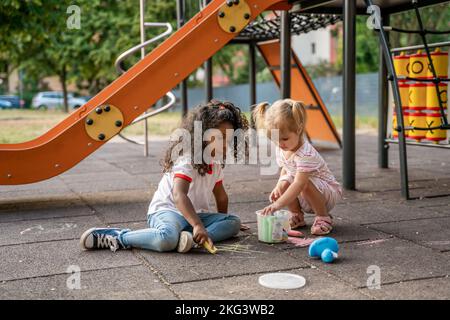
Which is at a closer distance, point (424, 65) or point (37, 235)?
point (37, 235)

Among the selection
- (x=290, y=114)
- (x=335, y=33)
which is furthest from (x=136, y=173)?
(x=335, y=33)

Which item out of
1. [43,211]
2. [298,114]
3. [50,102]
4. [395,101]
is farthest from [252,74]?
[50,102]

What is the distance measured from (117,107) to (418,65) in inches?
115

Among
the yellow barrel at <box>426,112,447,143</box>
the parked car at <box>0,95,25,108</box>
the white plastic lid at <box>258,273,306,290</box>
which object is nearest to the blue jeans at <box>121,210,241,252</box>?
the white plastic lid at <box>258,273,306,290</box>

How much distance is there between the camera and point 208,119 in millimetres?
3035

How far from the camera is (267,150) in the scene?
850cm

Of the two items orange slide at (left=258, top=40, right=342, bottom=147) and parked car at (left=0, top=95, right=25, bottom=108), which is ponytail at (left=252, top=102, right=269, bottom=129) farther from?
parked car at (left=0, top=95, right=25, bottom=108)

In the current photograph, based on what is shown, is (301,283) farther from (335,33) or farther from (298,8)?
(335,33)

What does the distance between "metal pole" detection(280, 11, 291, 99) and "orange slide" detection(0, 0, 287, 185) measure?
106cm

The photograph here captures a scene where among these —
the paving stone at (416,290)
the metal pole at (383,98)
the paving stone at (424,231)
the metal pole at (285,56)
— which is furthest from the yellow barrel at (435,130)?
the paving stone at (416,290)

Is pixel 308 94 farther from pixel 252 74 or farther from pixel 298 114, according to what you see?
pixel 298 114
